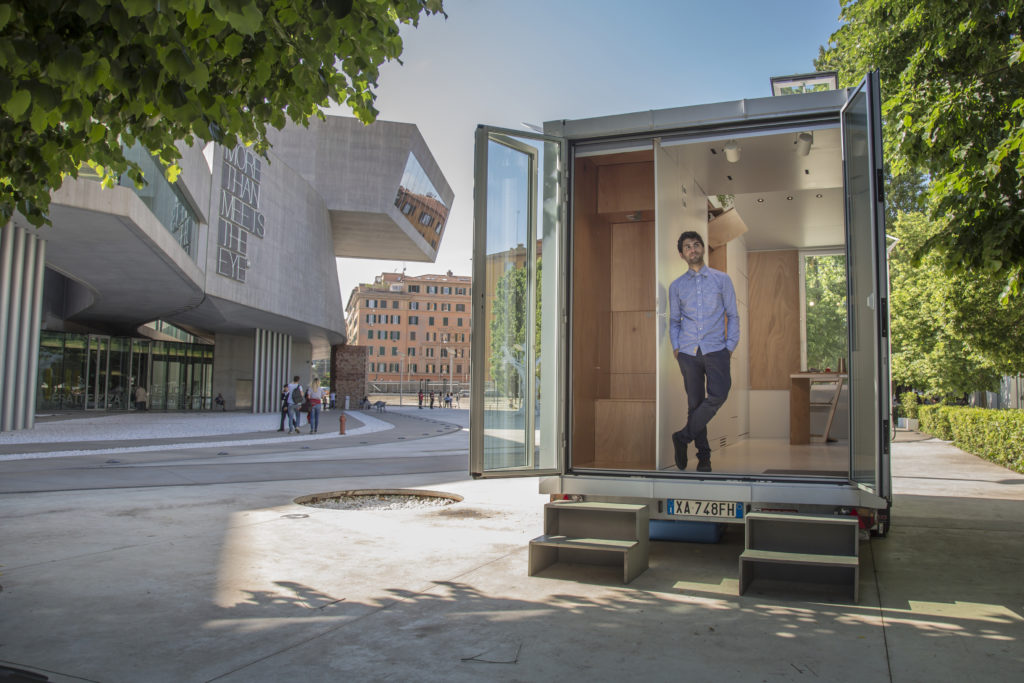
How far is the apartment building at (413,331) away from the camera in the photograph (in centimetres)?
12275

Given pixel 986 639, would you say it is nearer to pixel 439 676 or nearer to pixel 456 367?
pixel 439 676

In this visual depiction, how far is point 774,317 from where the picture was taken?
40.1ft

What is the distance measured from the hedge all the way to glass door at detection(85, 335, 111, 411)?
125ft

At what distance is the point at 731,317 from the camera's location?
22.8 ft

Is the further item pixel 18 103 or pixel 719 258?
pixel 719 258

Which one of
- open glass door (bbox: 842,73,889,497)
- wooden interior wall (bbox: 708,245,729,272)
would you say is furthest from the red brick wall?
open glass door (bbox: 842,73,889,497)

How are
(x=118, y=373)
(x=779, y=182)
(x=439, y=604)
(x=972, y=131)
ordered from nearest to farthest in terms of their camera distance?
(x=439, y=604) → (x=972, y=131) → (x=779, y=182) → (x=118, y=373)

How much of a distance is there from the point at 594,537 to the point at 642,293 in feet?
12.3

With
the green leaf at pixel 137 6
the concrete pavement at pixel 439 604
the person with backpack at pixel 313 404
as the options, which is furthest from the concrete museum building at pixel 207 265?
the green leaf at pixel 137 6

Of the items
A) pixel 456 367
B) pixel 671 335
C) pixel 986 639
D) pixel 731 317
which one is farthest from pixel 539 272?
pixel 456 367

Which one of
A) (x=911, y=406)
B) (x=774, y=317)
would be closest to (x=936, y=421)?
(x=911, y=406)

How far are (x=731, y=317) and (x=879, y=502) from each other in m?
2.40

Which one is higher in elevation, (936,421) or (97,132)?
(97,132)

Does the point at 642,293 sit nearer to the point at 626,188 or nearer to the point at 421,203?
the point at 626,188
